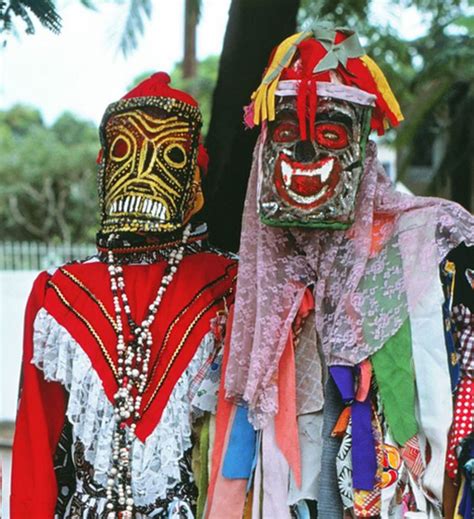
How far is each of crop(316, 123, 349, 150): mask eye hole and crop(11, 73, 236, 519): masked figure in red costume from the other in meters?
0.51

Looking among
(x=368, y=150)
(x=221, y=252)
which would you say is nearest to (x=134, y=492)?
(x=221, y=252)

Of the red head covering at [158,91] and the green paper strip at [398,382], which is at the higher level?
the red head covering at [158,91]

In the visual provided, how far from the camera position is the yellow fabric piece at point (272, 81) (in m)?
2.68

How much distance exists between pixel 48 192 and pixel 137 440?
14.2 metres

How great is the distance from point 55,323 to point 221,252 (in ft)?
1.90

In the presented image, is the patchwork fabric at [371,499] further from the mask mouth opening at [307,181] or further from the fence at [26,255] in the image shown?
the fence at [26,255]

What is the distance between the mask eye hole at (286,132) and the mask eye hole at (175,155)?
0.38 metres

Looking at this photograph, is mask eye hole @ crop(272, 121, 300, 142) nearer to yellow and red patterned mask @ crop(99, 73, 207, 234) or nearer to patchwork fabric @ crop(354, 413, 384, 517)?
yellow and red patterned mask @ crop(99, 73, 207, 234)

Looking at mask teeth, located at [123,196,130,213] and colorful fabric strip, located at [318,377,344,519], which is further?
mask teeth, located at [123,196,130,213]

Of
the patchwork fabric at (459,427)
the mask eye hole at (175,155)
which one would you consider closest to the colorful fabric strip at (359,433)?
the patchwork fabric at (459,427)

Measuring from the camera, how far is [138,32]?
16.9 ft

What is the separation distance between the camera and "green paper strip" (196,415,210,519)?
9.28 feet

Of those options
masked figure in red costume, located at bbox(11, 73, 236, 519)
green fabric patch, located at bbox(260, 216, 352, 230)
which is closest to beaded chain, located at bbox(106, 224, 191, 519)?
masked figure in red costume, located at bbox(11, 73, 236, 519)

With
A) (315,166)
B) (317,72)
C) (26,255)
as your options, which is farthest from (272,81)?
(26,255)
